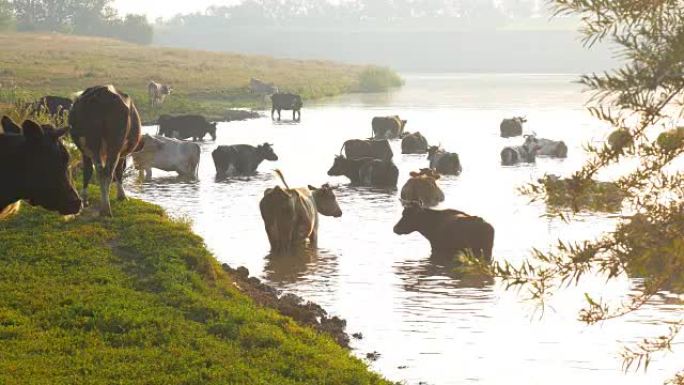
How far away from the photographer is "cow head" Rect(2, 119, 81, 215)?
31.4 ft

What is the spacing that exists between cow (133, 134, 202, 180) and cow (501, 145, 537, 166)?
1050 cm

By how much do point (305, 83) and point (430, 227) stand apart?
73171 mm

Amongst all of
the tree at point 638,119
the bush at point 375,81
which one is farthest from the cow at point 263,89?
the tree at point 638,119

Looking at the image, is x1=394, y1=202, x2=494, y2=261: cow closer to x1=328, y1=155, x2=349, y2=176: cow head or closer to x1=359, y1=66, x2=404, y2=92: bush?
x1=328, y1=155, x2=349, y2=176: cow head

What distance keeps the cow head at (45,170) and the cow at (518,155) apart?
28061 mm

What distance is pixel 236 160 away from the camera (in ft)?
108

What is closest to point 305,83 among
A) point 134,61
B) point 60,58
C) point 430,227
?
point 134,61

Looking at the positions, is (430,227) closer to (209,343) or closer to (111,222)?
(111,222)

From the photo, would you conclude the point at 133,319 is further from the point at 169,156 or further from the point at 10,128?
the point at 169,156

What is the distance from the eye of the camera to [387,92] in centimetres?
9431

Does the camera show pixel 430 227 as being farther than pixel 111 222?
Yes

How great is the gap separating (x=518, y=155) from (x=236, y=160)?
9773 millimetres

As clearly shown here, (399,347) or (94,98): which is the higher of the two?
(94,98)

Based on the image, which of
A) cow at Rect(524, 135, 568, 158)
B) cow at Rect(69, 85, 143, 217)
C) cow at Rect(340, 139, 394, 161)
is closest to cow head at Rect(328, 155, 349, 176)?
cow at Rect(340, 139, 394, 161)
